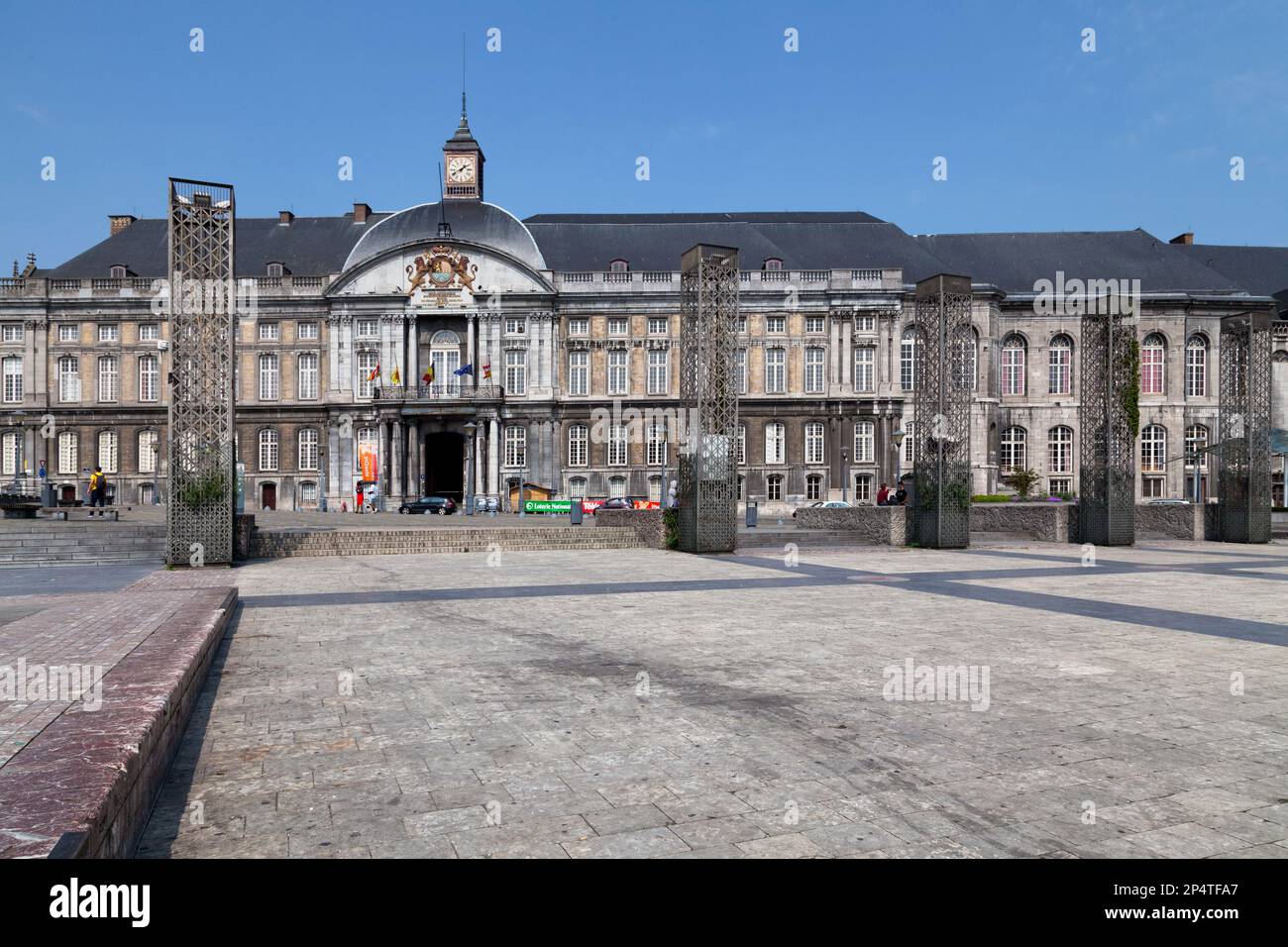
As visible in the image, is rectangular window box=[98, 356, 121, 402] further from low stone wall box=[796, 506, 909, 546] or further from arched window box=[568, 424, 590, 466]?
low stone wall box=[796, 506, 909, 546]

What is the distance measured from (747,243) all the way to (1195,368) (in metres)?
32.0

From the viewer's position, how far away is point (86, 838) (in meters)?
2.84

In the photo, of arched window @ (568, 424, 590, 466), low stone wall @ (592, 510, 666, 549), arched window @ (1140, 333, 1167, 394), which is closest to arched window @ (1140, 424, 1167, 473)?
arched window @ (1140, 333, 1167, 394)

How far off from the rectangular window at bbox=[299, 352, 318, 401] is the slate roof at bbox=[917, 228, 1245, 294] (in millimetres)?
42042

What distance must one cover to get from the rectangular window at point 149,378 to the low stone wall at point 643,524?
43.2 metres

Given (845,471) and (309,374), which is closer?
(845,471)

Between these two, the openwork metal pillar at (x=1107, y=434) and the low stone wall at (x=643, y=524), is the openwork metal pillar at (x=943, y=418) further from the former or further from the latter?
the low stone wall at (x=643, y=524)

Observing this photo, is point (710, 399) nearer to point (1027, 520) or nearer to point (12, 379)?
point (1027, 520)

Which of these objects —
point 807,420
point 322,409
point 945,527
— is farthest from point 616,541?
point 322,409

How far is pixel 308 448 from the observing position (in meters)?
57.5

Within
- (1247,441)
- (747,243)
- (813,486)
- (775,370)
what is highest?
(747,243)

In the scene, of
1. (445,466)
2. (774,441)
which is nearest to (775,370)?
(774,441)

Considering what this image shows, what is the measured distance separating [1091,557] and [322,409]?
48.3 m

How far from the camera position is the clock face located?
201ft
